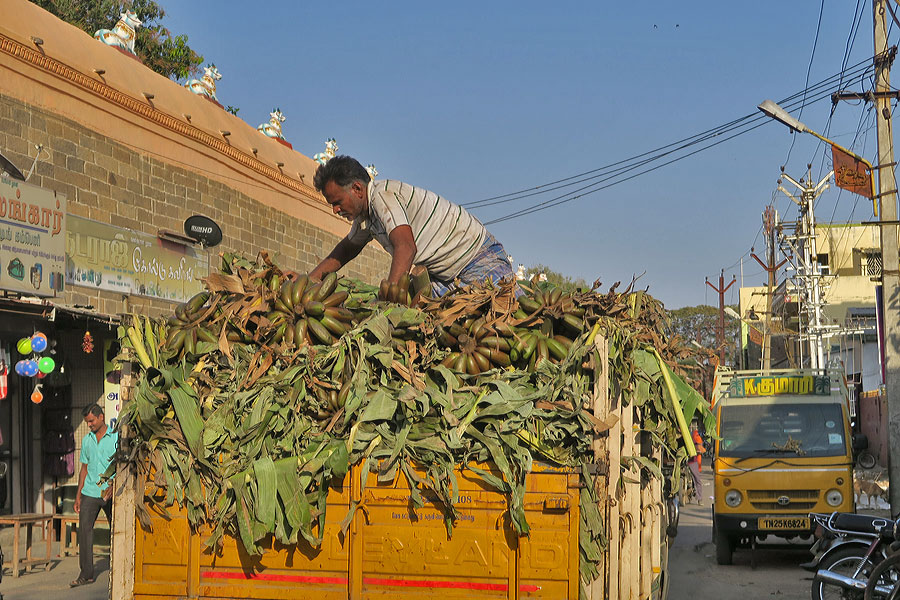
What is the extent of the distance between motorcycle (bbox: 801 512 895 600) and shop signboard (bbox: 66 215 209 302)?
852 centimetres

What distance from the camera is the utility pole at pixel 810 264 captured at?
34.5 meters

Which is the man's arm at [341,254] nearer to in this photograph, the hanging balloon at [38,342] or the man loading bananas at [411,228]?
the man loading bananas at [411,228]

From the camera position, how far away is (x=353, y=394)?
4.84m

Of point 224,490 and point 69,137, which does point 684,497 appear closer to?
point 224,490

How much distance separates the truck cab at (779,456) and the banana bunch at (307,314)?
8.56 metres

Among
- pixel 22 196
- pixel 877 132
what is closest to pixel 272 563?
pixel 22 196

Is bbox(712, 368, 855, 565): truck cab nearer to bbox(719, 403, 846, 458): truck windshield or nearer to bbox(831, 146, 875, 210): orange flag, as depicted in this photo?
bbox(719, 403, 846, 458): truck windshield

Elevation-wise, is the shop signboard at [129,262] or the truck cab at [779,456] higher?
the shop signboard at [129,262]

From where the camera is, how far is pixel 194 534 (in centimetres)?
487

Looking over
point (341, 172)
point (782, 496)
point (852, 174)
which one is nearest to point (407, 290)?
point (341, 172)

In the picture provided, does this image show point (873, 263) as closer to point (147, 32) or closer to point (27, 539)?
point (147, 32)

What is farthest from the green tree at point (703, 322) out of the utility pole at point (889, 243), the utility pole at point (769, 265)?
the utility pole at point (889, 243)

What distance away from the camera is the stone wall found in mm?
10891

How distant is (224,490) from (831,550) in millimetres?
6727
